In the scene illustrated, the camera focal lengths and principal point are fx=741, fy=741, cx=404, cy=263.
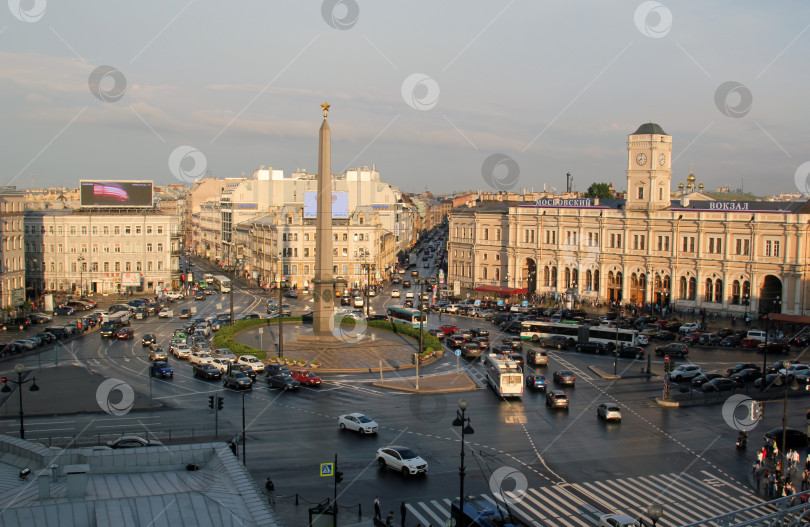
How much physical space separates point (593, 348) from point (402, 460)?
89.4 ft

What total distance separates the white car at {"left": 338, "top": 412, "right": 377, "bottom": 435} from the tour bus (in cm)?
5339

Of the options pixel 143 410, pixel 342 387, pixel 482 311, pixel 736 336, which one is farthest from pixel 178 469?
pixel 482 311

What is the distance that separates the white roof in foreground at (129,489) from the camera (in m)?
11.9

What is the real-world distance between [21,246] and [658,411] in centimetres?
5564

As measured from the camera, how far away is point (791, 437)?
27078 mm

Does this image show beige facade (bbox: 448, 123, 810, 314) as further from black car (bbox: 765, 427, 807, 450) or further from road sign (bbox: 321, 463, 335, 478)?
road sign (bbox: 321, 463, 335, 478)

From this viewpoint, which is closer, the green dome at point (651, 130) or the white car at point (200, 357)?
the white car at point (200, 357)

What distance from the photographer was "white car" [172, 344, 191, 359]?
43062 mm

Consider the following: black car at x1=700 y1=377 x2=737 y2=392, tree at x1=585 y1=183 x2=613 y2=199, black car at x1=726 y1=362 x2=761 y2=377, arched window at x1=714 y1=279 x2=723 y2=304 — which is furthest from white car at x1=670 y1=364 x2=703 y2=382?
tree at x1=585 y1=183 x2=613 y2=199

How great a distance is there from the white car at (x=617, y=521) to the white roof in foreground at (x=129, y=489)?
357 inches

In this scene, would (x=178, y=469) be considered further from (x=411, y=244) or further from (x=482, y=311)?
(x=411, y=244)

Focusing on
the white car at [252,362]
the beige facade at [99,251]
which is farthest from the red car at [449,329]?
the beige facade at [99,251]

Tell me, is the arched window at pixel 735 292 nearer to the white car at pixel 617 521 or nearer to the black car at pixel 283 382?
the black car at pixel 283 382

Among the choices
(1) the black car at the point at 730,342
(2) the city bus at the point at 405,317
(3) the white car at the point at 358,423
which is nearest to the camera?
(3) the white car at the point at 358,423
